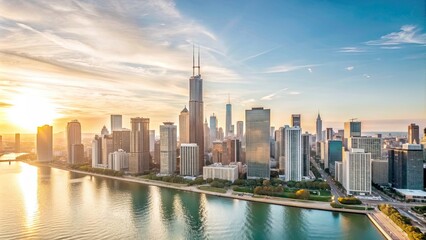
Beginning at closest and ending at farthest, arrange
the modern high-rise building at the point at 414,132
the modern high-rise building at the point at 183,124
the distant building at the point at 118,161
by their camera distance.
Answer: the distant building at the point at 118,161 → the modern high-rise building at the point at 414,132 → the modern high-rise building at the point at 183,124

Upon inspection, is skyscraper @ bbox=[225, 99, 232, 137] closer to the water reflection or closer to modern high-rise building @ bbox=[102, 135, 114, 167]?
modern high-rise building @ bbox=[102, 135, 114, 167]

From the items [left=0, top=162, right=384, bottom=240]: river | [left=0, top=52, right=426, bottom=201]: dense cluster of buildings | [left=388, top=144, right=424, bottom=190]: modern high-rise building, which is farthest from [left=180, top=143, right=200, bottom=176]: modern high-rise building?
[left=388, top=144, right=424, bottom=190]: modern high-rise building

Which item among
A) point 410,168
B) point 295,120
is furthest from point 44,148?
point 410,168

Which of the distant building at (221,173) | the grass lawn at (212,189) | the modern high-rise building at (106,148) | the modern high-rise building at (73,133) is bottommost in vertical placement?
the grass lawn at (212,189)

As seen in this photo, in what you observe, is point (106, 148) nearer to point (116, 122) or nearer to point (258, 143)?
Result: point (258, 143)

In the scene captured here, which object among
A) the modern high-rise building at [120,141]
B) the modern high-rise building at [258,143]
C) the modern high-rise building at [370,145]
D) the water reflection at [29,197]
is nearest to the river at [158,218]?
the water reflection at [29,197]

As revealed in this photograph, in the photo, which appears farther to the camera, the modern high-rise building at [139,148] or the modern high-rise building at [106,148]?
the modern high-rise building at [106,148]

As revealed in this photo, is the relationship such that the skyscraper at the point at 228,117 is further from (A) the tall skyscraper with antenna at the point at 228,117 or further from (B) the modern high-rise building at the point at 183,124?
(B) the modern high-rise building at the point at 183,124

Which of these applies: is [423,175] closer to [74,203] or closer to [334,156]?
[334,156]

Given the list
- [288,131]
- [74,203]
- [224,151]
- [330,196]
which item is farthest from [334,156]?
[74,203]
